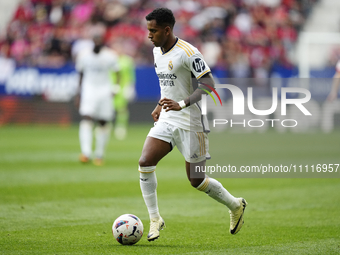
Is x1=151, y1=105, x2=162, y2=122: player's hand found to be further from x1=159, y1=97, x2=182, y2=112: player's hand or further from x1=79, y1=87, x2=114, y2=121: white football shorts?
x1=79, y1=87, x2=114, y2=121: white football shorts

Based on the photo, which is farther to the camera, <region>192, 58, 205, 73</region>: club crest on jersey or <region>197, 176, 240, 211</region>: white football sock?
<region>197, 176, 240, 211</region>: white football sock

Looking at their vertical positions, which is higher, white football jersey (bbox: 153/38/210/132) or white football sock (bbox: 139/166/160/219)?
white football jersey (bbox: 153/38/210/132)

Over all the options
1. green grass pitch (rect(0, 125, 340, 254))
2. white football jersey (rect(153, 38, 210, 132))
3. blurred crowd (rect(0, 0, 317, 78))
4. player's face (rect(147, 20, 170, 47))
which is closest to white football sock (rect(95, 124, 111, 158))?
green grass pitch (rect(0, 125, 340, 254))

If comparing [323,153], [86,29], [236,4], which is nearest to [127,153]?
[323,153]

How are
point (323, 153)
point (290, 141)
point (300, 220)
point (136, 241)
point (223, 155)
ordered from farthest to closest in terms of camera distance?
1. point (290, 141)
2. point (323, 153)
3. point (223, 155)
4. point (300, 220)
5. point (136, 241)

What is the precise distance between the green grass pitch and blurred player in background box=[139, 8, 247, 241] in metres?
0.48

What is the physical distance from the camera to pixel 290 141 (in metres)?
16.5

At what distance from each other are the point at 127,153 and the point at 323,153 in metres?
4.93

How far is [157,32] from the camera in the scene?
17.9 feet

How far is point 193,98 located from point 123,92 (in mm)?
14390

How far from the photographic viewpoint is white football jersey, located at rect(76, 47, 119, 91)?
39.4 ft

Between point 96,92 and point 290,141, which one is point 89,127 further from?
point 290,141

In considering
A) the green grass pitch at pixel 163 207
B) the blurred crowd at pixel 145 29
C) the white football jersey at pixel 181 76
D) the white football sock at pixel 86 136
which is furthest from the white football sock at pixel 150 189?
the blurred crowd at pixel 145 29

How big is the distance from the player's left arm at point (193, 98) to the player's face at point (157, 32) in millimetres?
574
